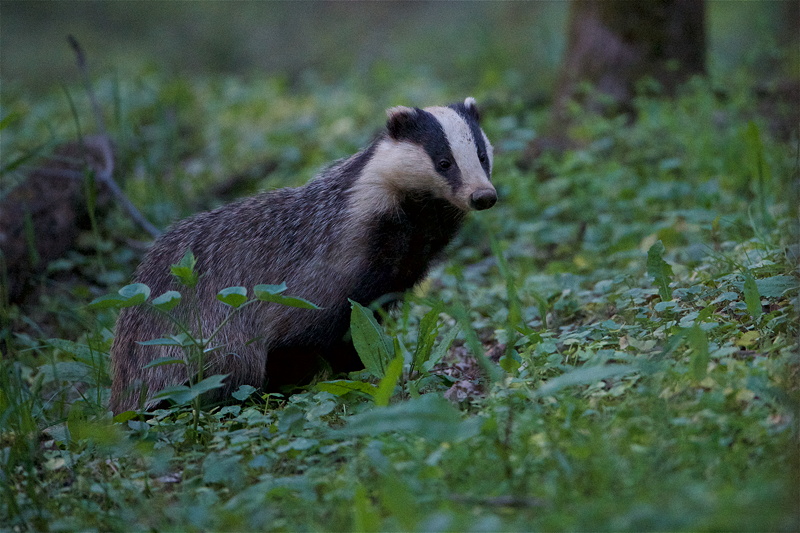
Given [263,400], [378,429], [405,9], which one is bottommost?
[263,400]

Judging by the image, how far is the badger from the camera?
371 centimetres

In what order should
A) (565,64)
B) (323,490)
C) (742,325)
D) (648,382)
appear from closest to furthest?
(323,490), (648,382), (742,325), (565,64)

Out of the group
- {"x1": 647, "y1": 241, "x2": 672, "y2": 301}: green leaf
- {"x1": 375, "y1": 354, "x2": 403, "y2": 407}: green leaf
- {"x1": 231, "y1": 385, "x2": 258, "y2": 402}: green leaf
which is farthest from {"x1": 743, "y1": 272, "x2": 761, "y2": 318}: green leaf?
{"x1": 231, "y1": 385, "x2": 258, "y2": 402}: green leaf

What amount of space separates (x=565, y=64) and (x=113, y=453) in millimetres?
5254

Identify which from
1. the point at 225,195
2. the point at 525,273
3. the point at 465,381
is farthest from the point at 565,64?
the point at 465,381

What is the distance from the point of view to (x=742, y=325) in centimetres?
303

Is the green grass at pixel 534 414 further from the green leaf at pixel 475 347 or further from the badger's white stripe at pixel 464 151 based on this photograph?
the badger's white stripe at pixel 464 151

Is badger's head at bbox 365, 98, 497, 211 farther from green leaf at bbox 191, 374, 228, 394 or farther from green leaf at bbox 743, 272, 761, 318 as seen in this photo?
green leaf at bbox 191, 374, 228, 394

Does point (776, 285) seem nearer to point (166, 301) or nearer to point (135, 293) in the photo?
point (166, 301)

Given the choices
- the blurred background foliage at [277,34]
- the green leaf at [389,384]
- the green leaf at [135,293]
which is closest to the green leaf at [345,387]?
the green leaf at [389,384]

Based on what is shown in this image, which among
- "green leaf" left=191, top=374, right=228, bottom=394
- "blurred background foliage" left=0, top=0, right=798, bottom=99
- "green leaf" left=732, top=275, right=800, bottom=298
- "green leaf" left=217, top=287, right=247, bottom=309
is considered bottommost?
"green leaf" left=732, top=275, right=800, bottom=298

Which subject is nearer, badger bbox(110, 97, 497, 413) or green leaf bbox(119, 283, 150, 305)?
green leaf bbox(119, 283, 150, 305)

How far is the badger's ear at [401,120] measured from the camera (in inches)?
152

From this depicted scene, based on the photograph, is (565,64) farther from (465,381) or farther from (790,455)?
(790,455)
